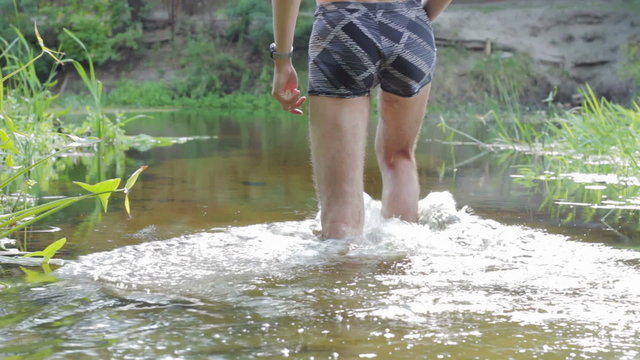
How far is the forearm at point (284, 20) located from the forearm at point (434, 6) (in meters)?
0.62

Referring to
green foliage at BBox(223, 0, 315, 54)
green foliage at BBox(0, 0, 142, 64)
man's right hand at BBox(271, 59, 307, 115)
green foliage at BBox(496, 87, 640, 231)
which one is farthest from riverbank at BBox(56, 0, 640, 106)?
man's right hand at BBox(271, 59, 307, 115)

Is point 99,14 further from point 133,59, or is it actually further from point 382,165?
point 382,165

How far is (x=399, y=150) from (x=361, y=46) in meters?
0.47

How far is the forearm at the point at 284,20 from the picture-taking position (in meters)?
2.90

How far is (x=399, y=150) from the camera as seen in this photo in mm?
3238

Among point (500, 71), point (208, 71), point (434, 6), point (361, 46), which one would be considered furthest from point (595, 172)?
point (208, 71)

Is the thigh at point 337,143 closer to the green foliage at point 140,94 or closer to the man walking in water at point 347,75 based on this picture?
the man walking in water at point 347,75

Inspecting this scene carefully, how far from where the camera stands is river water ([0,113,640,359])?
1.66 meters

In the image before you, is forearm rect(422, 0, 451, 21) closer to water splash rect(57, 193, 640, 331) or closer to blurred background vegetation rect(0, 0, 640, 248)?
water splash rect(57, 193, 640, 331)

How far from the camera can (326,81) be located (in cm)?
291

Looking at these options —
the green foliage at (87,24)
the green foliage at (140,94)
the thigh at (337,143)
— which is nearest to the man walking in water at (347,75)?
the thigh at (337,143)

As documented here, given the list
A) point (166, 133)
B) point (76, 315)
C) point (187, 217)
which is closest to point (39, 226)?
point (187, 217)

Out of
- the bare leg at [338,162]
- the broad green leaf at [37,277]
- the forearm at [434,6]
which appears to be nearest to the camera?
the broad green leaf at [37,277]

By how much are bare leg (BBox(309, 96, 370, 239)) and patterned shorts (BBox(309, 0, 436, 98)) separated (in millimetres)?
57
